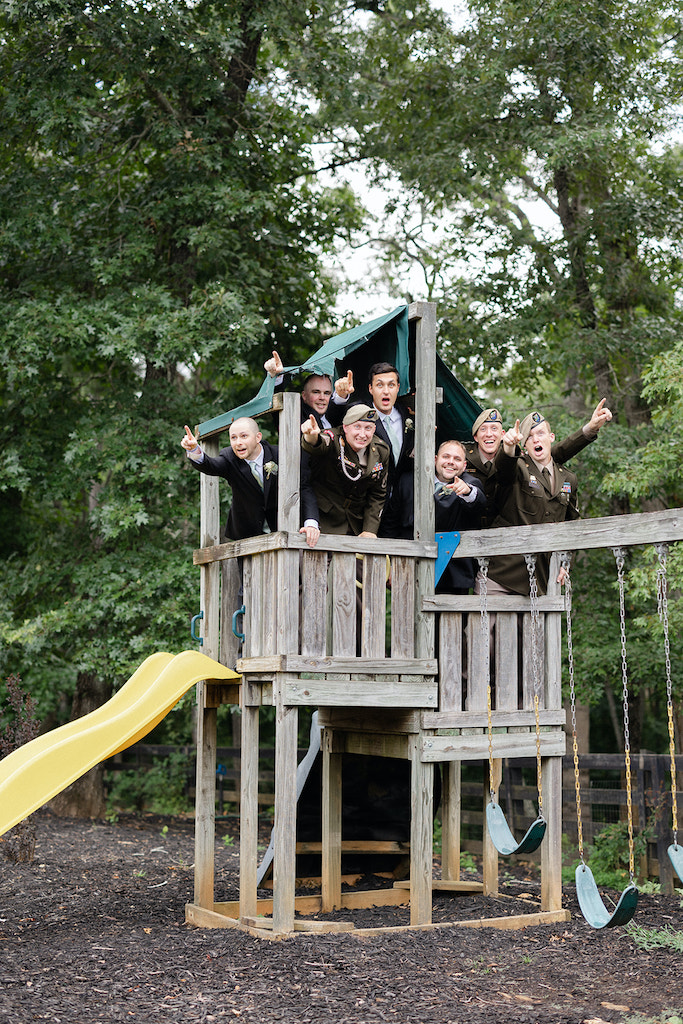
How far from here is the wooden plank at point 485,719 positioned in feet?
22.6

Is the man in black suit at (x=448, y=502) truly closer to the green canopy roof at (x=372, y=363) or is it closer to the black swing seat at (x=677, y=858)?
the green canopy roof at (x=372, y=363)

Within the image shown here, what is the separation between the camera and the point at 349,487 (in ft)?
23.0

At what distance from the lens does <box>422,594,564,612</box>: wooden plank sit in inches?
276

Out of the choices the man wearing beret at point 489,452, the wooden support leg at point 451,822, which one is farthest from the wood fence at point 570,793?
the man wearing beret at point 489,452

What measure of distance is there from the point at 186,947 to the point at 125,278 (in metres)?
7.75

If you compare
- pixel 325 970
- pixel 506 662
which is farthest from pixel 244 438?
pixel 325 970

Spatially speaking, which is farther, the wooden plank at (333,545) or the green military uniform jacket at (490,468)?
the green military uniform jacket at (490,468)

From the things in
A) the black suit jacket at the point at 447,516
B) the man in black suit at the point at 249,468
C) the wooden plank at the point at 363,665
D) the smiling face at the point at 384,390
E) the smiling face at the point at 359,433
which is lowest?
the wooden plank at the point at 363,665

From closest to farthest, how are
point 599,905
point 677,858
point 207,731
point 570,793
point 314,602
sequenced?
point 677,858, point 599,905, point 314,602, point 207,731, point 570,793

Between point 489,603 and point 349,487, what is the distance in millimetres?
1236

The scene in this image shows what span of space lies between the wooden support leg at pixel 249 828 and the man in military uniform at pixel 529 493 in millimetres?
2074

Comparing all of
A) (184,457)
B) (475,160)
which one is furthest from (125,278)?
(475,160)

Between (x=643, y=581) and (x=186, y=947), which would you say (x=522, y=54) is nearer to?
(x=643, y=581)

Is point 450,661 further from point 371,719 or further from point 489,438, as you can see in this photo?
point 489,438
